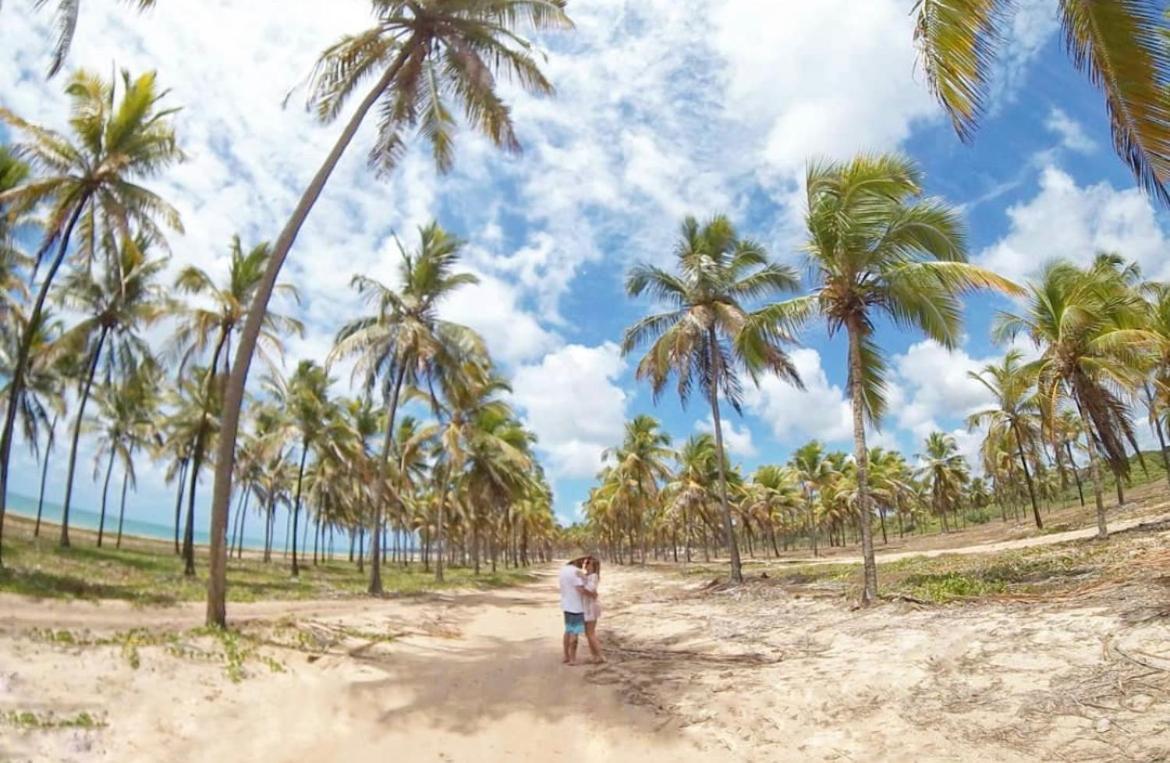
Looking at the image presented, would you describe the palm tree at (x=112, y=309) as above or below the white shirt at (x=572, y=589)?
above

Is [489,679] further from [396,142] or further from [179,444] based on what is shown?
[179,444]

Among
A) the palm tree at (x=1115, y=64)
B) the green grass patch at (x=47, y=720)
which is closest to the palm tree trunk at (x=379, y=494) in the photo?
the green grass patch at (x=47, y=720)

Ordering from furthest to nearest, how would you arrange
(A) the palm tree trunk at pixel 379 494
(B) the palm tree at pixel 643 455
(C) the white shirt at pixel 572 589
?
(B) the palm tree at pixel 643 455 < (A) the palm tree trunk at pixel 379 494 < (C) the white shirt at pixel 572 589

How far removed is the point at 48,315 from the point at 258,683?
24.5 meters

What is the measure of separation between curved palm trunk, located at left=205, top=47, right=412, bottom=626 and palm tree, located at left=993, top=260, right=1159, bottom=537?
17.2 m

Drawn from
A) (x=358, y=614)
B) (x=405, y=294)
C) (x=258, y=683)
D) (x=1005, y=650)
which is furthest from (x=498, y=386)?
(x=1005, y=650)

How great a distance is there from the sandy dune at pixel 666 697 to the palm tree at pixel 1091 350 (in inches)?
435

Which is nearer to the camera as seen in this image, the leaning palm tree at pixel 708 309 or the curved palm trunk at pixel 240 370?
the curved palm trunk at pixel 240 370

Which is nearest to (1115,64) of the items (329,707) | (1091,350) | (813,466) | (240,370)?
(329,707)

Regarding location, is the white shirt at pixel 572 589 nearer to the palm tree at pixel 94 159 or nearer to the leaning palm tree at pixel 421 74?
the leaning palm tree at pixel 421 74

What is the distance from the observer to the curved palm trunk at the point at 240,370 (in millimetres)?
9148

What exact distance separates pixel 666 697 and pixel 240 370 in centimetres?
778

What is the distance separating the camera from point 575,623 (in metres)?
8.62

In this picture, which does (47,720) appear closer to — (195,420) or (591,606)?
(591,606)
